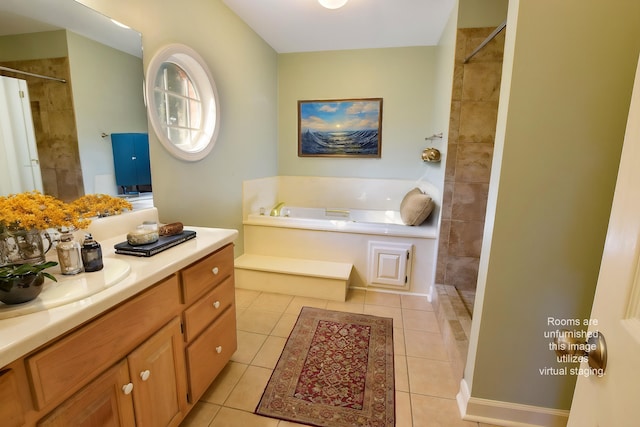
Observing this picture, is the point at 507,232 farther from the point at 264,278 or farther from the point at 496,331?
the point at 264,278

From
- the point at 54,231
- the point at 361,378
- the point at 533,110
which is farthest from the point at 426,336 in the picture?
the point at 54,231

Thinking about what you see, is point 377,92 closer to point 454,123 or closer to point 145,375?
point 454,123

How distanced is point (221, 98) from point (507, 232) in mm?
2244

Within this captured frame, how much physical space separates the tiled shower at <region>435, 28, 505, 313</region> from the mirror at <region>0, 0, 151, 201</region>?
7.14ft

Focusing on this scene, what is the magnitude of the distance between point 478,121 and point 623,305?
2.05 meters

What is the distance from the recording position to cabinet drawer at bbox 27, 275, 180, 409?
0.72 meters

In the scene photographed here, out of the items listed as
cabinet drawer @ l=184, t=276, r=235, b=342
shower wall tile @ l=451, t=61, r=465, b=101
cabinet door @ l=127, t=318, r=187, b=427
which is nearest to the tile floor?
cabinet door @ l=127, t=318, r=187, b=427

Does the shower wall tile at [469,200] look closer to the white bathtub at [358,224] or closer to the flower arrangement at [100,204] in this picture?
the white bathtub at [358,224]

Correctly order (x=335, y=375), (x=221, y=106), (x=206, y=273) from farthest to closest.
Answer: (x=221, y=106) → (x=335, y=375) → (x=206, y=273)

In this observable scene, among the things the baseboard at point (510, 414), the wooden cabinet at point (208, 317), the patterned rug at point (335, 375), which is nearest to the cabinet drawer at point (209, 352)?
the wooden cabinet at point (208, 317)

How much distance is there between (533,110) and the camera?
45.5 inches

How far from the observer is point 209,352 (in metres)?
1.45

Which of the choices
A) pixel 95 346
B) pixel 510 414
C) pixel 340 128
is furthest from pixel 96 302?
pixel 340 128

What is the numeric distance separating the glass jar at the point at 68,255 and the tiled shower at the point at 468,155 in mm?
2292
